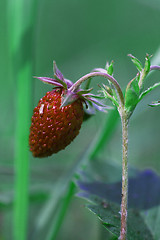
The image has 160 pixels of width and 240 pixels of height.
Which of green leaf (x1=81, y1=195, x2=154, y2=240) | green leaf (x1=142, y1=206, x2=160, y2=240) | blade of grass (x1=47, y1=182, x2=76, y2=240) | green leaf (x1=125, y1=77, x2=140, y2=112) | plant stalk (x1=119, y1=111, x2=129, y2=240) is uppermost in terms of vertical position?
green leaf (x1=125, y1=77, x2=140, y2=112)

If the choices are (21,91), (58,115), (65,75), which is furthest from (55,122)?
(65,75)

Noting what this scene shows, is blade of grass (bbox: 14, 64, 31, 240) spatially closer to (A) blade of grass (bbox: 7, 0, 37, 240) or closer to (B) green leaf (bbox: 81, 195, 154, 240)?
(A) blade of grass (bbox: 7, 0, 37, 240)

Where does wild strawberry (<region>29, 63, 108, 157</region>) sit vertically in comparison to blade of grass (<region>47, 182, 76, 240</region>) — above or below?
above

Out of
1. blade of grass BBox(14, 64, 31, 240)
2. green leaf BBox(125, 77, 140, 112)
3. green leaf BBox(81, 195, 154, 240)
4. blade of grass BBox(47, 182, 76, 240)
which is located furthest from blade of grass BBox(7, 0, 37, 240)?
green leaf BBox(125, 77, 140, 112)

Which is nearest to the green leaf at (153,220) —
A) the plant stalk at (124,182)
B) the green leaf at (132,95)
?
the plant stalk at (124,182)

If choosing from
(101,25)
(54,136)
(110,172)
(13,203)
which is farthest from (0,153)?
(101,25)

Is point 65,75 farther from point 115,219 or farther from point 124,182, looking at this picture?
point 124,182

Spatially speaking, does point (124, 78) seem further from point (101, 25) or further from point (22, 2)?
point (22, 2)
